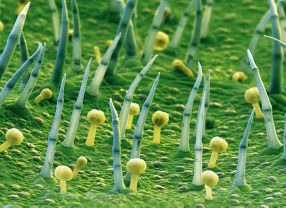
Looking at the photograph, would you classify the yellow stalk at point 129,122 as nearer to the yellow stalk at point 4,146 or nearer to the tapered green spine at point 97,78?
the tapered green spine at point 97,78

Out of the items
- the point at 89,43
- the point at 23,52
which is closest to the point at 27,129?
the point at 23,52

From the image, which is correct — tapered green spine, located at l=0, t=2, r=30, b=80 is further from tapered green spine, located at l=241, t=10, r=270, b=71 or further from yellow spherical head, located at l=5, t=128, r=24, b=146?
tapered green spine, located at l=241, t=10, r=270, b=71

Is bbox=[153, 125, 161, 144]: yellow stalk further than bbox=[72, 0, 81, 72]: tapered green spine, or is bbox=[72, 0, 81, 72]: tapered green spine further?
bbox=[72, 0, 81, 72]: tapered green spine

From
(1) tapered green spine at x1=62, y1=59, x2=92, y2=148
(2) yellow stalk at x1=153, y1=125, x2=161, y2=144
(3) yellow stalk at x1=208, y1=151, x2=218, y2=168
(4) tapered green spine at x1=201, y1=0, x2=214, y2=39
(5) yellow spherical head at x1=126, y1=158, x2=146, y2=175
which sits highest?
(4) tapered green spine at x1=201, y1=0, x2=214, y2=39

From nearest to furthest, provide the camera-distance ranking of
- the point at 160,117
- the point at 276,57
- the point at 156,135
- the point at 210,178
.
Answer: the point at 210,178
the point at 160,117
the point at 156,135
the point at 276,57

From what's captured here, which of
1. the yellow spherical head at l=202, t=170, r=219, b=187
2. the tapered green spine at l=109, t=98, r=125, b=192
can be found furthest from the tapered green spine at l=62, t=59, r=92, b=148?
the yellow spherical head at l=202, t=170, r=219, b=187

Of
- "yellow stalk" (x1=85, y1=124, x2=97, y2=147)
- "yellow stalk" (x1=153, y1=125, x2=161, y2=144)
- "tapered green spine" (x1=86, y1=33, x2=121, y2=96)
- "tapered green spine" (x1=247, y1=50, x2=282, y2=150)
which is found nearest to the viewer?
"tapered green spine" (x1=247, y1=50, x2=282, y2=150)

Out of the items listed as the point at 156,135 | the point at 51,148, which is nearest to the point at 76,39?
the point at 156,135

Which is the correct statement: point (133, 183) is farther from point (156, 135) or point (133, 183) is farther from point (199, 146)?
point (156, 135)
